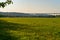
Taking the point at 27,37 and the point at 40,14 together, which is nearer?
the point at 27,37

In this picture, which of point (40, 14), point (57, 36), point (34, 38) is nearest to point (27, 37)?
point (34, 38)

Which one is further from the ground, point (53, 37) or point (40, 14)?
point (53, 37)

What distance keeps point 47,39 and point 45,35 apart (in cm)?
147

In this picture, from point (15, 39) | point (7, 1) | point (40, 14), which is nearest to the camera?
point (15, 39)

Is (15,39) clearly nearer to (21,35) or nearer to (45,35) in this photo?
(21,35)

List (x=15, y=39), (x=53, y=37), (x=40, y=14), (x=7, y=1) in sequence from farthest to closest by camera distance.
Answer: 1. (x=40, y=14)
2. (x=7, y=1)
3. (x=53, y=37)
4. (x=15, y=39)

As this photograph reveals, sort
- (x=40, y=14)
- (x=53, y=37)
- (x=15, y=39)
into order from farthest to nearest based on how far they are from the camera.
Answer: (x=40, y=14), (x=53, y=37), (x=15, y=39)

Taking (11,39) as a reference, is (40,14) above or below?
below

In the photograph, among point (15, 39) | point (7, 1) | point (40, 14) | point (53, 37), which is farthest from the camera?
point (40, 14)

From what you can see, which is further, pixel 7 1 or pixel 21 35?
pixel 7 1

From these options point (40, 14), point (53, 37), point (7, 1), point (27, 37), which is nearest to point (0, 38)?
point (27, 37)

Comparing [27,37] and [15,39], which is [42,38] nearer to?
[27,37]

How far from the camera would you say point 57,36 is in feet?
55.1

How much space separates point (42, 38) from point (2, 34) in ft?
11.3
